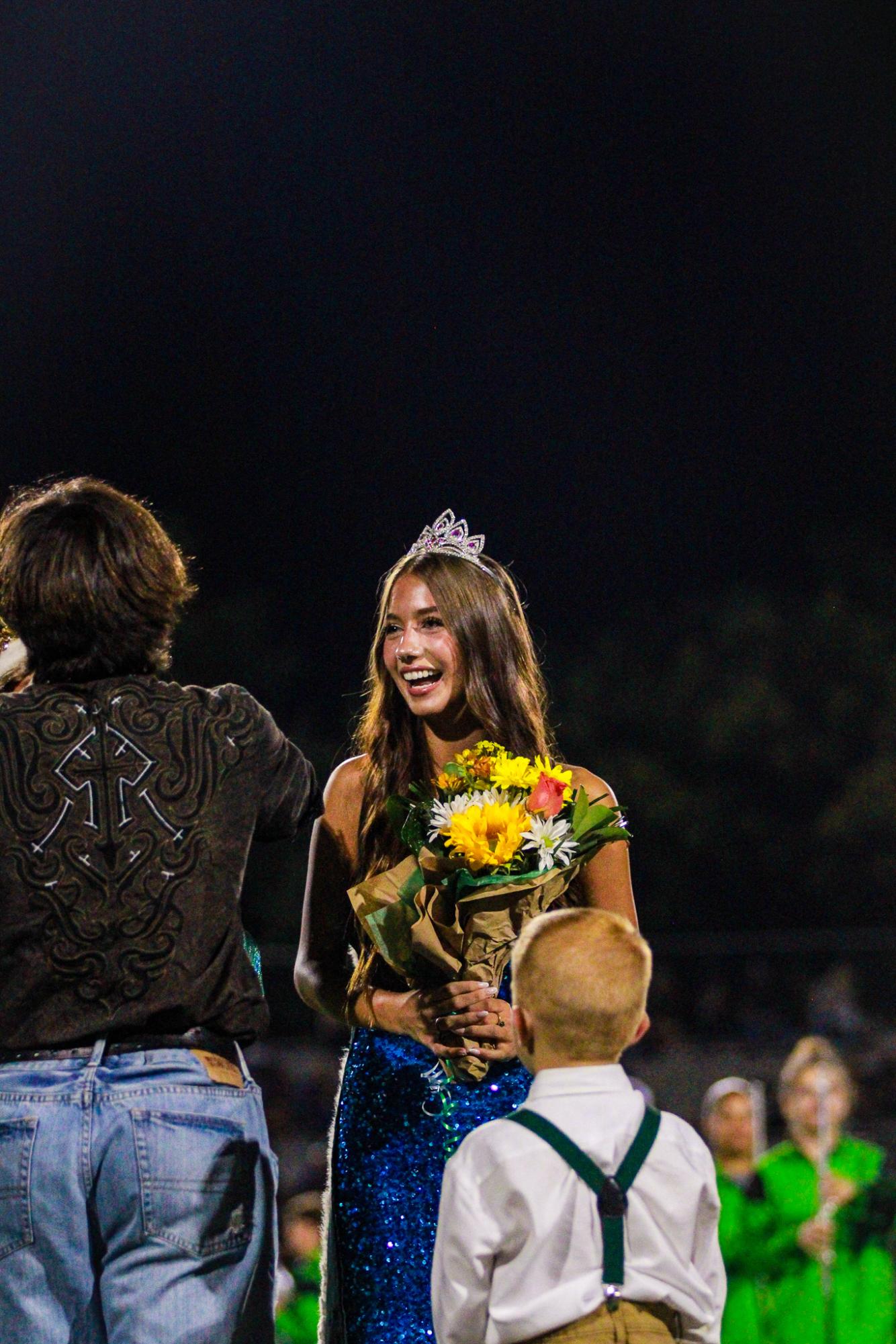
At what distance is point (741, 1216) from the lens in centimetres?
674

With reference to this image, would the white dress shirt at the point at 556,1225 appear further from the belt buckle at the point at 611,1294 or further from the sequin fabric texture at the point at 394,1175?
the sequin fabric texture at the point at 394,1175

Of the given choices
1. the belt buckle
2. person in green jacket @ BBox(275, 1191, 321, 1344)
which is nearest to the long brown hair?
the belt buckle

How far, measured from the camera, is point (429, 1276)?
133 inches

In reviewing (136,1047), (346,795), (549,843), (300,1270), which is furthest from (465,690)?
(300,1270)

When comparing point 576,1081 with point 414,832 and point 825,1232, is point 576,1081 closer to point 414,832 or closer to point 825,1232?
point 414,832

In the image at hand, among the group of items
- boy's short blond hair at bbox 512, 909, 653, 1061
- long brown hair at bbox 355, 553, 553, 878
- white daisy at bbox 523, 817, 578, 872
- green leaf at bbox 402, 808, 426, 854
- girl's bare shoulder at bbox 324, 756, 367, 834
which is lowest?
boy's short blond hair at bbox 512, 909, 653, 1061

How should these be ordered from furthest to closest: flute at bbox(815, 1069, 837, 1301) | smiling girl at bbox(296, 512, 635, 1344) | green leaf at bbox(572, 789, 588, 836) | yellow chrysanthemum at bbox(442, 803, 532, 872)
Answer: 1. flute at bbox(815, 1069, 837, 1301)
2. smiling girl at bbox(296, 512, 635, 1344)
3. green leaf at bbox(572, 789, 588, 836)
4. yellow chrysanthemum at bbox(442, 803, 532, 872)

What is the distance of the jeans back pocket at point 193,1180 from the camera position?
245 centimetres

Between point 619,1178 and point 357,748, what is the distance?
1.61 meters

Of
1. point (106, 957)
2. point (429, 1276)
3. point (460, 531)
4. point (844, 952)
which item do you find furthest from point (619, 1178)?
point (844, 952)

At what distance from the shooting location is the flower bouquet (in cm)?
299

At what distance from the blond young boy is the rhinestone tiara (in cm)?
143

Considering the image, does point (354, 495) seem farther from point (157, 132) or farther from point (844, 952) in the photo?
point (844, 952)

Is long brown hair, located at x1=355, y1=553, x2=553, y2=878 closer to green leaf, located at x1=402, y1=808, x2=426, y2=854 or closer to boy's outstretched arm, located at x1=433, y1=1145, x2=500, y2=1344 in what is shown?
green leaf, located at x1=402, y1=808, x2=426, y2=854
